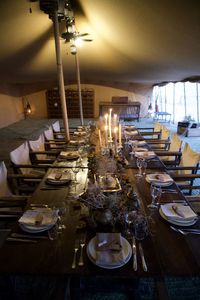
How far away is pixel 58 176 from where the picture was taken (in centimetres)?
208

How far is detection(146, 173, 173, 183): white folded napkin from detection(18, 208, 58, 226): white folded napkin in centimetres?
98

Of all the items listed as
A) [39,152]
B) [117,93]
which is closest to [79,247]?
[39,152]

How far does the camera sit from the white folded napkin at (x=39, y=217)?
1.38 m

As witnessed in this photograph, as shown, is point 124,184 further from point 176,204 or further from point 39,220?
point 39,220

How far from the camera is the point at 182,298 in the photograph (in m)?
1.65

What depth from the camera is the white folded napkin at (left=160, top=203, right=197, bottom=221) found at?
1414 millimetres

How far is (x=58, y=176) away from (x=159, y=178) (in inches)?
39.4

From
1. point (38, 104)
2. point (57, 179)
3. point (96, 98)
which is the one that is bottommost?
point (57, 179)

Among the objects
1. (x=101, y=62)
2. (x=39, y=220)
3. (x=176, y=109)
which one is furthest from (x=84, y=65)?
(x=39, y=220)

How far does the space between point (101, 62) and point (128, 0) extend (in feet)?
14.0

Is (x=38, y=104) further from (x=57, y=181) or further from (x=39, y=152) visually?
(x=57, y=181)

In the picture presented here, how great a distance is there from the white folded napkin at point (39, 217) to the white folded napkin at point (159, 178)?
985mm

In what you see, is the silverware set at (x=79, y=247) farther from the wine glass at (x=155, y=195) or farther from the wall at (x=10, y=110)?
the wall at (x=10, y=110)

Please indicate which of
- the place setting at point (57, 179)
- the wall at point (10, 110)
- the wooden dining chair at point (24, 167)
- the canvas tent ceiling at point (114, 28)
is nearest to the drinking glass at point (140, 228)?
the place setting at point (57, 179)
